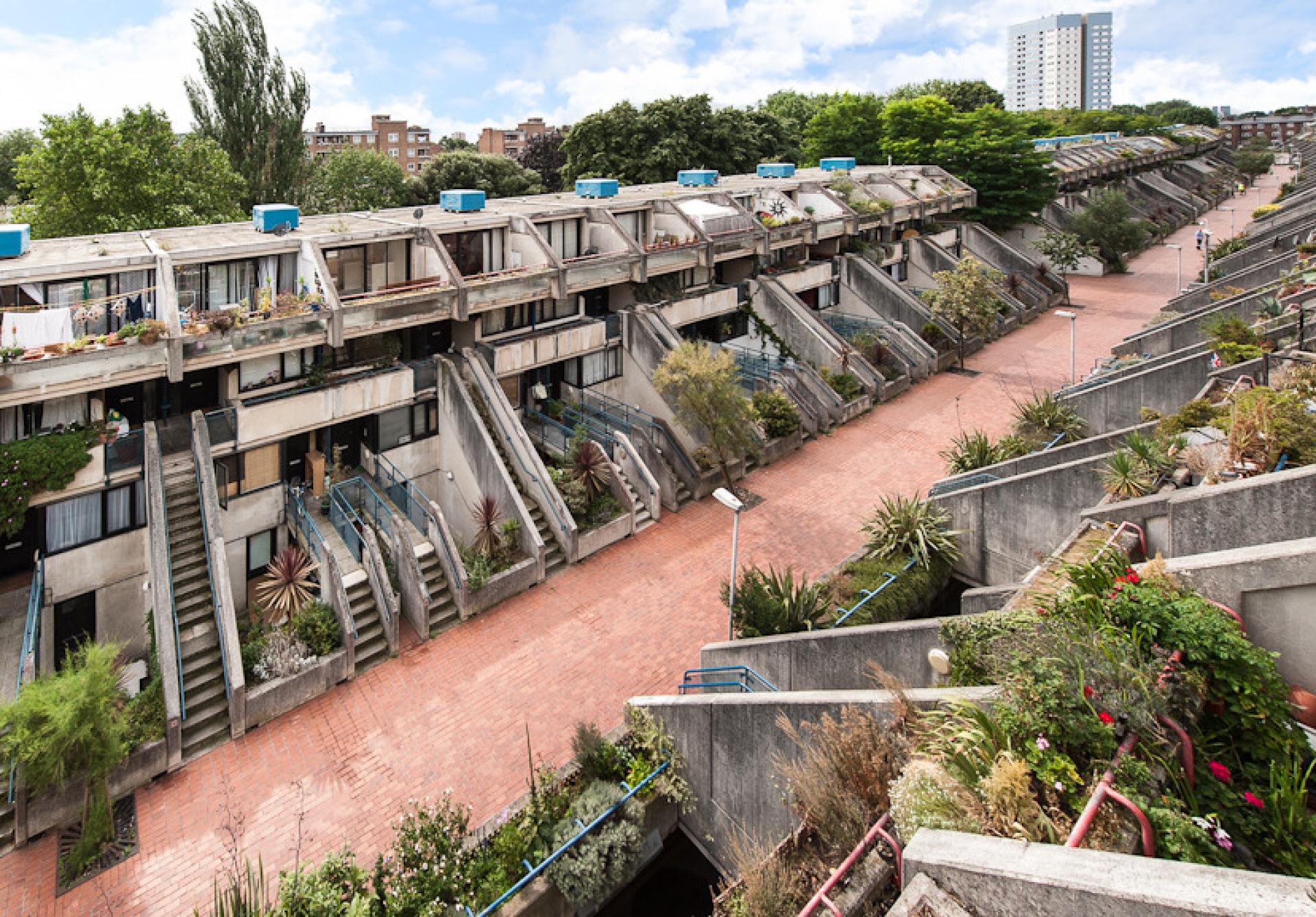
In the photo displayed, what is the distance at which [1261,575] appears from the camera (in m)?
9.79

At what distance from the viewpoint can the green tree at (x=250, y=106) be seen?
44.2 metres

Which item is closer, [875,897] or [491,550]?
[875,897]

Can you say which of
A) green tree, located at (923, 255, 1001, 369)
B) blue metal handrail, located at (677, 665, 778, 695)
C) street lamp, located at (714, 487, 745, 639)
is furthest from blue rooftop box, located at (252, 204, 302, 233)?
green tree, located at (923, 255, 1001, 369)

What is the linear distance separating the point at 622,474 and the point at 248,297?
11.2 metres

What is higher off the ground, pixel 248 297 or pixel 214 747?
pixel 248 297

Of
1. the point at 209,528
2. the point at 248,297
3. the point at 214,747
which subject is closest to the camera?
the point at 214,747

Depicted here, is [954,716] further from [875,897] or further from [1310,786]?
[1310,786]

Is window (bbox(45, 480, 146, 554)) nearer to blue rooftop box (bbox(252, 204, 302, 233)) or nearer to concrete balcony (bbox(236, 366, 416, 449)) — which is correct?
concrete balcony (bbox(236, 366, 416, 449))

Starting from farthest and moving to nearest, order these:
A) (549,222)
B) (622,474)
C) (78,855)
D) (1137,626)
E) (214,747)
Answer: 1. (549,222)
2. (622,474)
3. (214,747)
4. (78,855)
5. (1137,626)

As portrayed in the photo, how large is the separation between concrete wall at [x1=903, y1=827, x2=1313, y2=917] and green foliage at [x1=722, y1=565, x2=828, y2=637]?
9.15 metres

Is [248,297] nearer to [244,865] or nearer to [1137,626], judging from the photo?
[244,865]

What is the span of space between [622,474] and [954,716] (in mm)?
15981

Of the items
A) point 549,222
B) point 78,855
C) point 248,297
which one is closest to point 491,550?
point 248,297

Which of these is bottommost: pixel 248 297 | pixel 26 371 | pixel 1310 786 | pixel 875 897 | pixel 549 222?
pixel 875 897
